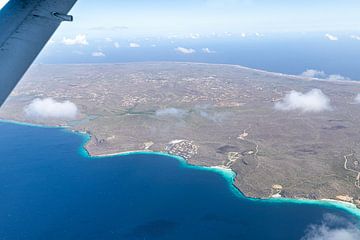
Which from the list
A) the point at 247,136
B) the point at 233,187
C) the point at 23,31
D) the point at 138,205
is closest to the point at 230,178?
the point at 233,187

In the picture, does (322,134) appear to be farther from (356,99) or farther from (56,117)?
(56,117)

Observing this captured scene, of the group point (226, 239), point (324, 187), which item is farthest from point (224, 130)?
point (226, 239)

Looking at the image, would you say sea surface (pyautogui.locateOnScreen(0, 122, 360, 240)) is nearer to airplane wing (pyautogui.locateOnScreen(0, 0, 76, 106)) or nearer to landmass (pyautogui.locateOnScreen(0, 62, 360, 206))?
landmass (pyautogui.locateOnScreen(0, 62, 360, 206))

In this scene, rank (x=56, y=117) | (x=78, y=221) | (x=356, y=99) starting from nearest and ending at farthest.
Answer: (x=78, y=221), (x=56, y=117), (x=356, y=99)

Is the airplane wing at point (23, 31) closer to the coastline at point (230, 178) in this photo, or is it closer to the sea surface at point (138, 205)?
the sea surface at point (138, 205)

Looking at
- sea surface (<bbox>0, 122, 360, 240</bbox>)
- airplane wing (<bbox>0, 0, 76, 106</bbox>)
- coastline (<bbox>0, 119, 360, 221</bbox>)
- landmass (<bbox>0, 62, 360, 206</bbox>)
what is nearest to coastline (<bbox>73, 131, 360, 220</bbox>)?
coastline (<bbox>0, 119, 360, 221</bbox>)

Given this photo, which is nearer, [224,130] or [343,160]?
[343,160]

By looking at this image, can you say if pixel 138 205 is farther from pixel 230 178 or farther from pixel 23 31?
pixel 23 31

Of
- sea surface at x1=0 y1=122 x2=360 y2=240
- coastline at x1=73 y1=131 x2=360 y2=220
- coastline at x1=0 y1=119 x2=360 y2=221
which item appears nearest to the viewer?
sea surface at x1=0 y1=122 x2=360 y2=240
